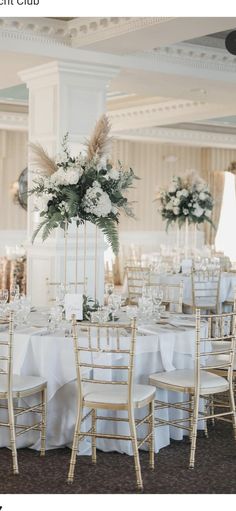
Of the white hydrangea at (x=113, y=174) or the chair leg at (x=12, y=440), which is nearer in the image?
the chair leg at (x=12, y=440)

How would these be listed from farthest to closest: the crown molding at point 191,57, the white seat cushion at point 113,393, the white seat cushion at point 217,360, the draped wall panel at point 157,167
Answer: the draped wall panel at point 157,167 < the crown molding at point 191,57 < the white seat cushion at point 217,360 < the white seat cushion at point 113,393

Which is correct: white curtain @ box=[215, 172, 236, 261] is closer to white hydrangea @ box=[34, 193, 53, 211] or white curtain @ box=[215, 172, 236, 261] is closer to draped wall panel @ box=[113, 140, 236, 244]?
draped wall panel @ box=[113, 140, 236, 244]

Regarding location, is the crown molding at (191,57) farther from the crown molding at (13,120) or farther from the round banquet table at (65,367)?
the crown molding at (13,120)

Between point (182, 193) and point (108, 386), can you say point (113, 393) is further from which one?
point (182, 193)

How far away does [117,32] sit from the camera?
772cm

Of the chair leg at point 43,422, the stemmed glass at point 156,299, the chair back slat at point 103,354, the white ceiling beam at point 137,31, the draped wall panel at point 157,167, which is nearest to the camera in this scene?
the chair back slat at point 103,354

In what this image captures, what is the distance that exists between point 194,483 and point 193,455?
0.37 metres

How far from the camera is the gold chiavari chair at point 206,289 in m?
10.2

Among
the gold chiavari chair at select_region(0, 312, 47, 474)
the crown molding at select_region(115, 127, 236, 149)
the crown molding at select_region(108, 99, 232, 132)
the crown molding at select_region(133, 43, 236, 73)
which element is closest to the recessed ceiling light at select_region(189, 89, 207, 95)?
the crown molding at select_region(133, 43, 236, 73)

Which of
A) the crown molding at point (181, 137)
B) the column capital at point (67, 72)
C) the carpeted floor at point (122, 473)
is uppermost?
the crown molding at point (181, 137)

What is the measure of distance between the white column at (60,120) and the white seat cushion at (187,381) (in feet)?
10.1

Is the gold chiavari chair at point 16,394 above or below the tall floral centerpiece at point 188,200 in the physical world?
below

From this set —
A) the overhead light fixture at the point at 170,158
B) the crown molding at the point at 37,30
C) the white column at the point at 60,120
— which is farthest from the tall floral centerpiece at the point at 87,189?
the overhead light fixture at the point at 170,158

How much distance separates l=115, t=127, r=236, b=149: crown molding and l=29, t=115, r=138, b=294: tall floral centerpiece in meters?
8.90
